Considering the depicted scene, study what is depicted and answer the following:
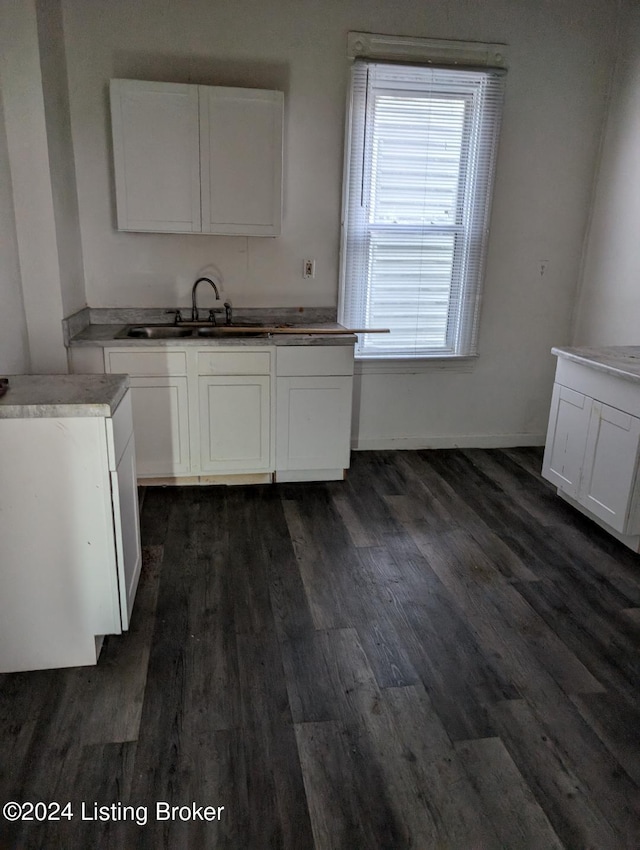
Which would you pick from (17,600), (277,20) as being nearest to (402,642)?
(17,600)

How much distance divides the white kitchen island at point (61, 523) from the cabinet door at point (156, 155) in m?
1.56

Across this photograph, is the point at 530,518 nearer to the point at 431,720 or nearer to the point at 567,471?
the point at 567,471

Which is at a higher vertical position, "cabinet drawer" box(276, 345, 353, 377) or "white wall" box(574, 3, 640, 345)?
"white wall" box(574, 3, 640, 345)

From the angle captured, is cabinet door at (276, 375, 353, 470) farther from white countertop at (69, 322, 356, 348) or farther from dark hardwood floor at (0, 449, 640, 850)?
dark hardwood floor at (0, 449, 640, 850)

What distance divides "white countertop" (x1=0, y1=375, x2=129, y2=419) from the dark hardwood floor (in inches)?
34.5

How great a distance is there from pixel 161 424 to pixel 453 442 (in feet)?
6.62

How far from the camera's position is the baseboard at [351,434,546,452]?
4254 millimetres

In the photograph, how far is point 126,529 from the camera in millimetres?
2254

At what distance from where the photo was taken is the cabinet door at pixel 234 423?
3.42 metres

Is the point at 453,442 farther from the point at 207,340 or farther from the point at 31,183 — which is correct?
the point at 31,183

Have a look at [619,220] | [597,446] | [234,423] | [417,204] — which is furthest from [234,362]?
[619,220]

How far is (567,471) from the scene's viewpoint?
10.9ft

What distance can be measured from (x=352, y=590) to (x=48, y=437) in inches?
53.3

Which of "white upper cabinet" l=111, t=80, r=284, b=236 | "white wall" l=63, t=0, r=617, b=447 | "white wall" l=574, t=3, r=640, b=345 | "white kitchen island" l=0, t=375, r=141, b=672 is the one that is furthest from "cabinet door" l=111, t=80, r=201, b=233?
"white wall" l=574, t=3, r=640, b=345
